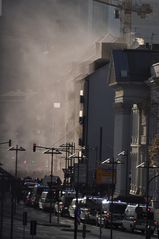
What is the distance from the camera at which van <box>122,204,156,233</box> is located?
88.6 meters

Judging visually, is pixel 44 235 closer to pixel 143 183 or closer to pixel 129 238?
pixel 129 238

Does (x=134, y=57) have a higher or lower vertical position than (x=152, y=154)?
higher

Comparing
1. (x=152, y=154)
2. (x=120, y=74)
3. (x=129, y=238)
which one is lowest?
(x=129, y=238)

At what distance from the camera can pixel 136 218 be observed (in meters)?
89.9

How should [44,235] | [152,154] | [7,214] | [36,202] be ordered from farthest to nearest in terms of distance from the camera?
[36,202]
[152,154]
[7,214]
[44,235]

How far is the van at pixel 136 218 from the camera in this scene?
8856 cm

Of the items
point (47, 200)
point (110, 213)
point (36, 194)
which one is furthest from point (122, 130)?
point (110, 213)

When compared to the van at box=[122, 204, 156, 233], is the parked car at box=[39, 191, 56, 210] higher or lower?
higher

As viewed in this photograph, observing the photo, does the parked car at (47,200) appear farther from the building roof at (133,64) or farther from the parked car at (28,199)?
the building roof at (133,64)

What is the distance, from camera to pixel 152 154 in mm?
122000

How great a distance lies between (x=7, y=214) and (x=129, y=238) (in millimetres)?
22361

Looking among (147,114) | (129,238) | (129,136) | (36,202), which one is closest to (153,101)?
(147,114)

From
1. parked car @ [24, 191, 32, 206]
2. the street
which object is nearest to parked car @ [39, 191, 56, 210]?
parked car @ [24, 191, 32, 206]

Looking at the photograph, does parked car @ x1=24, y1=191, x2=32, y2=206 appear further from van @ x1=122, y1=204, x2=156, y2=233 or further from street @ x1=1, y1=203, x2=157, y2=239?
van @ x1=122, y1=204, x2=156, y2=233
